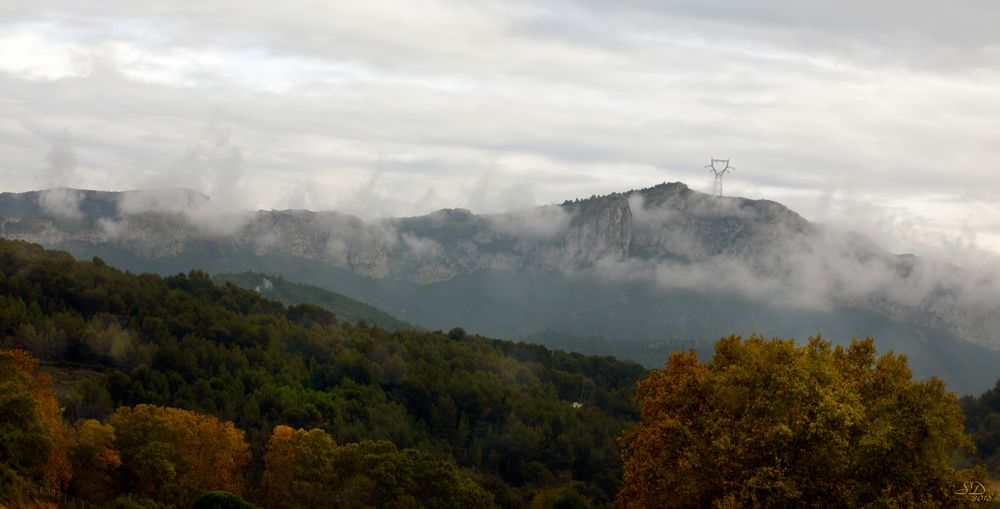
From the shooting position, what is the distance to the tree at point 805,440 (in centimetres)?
4238

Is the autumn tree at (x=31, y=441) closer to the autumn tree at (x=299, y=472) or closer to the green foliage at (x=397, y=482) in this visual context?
the autumn tree at (x=299, y=472)

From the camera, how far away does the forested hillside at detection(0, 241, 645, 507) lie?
371 ft

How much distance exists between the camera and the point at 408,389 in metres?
149

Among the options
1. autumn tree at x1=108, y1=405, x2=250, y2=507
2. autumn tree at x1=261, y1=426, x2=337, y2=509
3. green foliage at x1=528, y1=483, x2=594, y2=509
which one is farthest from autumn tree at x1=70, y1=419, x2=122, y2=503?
green foliage at x1=528, y1=483, x2=594, y2=509

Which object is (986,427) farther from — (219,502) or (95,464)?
(95,464)

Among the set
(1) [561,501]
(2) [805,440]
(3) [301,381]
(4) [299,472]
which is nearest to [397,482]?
(4) [299,472]

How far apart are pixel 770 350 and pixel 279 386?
93.8 meters

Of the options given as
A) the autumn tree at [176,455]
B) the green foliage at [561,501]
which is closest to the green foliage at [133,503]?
the autumn tree at [176,455]

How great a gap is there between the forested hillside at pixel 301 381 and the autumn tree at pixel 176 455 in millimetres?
7082

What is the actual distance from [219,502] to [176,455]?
12.6 meters

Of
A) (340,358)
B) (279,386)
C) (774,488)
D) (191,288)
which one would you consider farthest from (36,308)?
(774,488)

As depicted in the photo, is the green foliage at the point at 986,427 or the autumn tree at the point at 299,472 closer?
the autumn tree at the point at 299,472

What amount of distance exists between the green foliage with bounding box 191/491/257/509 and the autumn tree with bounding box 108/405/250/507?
22.6ft

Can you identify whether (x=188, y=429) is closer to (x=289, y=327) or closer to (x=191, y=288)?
(x=289, y=327)
